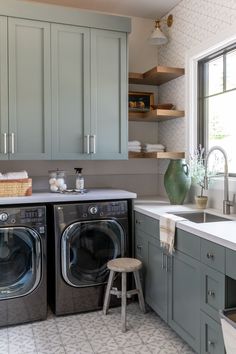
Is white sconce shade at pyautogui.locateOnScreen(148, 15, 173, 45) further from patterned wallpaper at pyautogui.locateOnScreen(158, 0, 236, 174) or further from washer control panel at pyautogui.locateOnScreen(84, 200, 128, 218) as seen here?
washer control panel at pyautogui.locateOnScreen(84, 200, 128, 218)

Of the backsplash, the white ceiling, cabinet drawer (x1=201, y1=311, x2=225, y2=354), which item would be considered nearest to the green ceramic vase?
the backsplash

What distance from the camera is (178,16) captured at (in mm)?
3271

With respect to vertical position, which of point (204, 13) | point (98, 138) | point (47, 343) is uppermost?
point (204, 13)

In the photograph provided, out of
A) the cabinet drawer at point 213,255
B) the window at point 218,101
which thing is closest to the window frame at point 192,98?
the window at point 218,101

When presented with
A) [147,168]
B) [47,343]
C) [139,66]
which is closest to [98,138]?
[147,168]

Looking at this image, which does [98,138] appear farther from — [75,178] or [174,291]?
[174,291]

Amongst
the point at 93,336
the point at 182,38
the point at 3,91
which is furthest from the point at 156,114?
the point at 93,336

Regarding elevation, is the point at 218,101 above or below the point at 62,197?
above

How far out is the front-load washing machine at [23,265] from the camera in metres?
2.55

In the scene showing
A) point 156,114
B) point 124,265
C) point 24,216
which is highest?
point 156,114

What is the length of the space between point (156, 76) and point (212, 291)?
2137 mm

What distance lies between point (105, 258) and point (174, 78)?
1845mm

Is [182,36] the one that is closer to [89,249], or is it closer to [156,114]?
[156,114]

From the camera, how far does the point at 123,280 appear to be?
255cm
